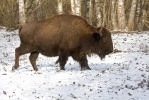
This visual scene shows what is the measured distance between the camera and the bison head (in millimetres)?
11047

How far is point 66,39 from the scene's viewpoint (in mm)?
10953

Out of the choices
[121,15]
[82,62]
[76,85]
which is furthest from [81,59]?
[121,15]

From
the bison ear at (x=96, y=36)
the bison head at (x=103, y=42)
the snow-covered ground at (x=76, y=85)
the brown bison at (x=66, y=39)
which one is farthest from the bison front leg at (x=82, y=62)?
the snow-covered ground at (x=76, y=85)

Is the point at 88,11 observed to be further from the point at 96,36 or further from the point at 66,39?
the point at 66,39

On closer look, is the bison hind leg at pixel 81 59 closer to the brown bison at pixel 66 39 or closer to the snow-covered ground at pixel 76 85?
the brown bison at pixel 66 39

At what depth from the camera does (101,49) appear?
37.1 ft

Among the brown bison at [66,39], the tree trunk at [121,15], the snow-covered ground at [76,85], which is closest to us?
the snow-covered ground at [76,85]

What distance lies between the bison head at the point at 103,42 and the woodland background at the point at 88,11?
1115 cm

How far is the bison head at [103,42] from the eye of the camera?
36.2 ft

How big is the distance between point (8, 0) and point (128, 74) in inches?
863

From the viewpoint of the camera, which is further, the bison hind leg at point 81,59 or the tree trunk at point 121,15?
the tree trunk at point 121,15

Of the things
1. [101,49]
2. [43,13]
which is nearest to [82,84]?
[101,49]

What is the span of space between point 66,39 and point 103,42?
128 cm

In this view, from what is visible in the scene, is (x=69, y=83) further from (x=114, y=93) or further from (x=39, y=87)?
(x=114, y=93)
